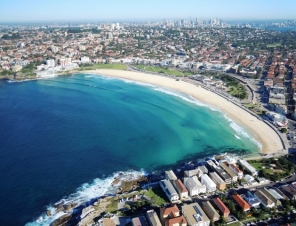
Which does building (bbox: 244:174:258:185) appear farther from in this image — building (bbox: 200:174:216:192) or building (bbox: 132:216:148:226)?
building (bbox: 132:216:148:226)

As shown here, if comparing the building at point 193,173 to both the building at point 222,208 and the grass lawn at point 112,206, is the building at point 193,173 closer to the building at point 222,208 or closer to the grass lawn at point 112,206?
the building at point 222,208

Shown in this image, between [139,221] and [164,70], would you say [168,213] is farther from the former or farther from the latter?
[164,70]

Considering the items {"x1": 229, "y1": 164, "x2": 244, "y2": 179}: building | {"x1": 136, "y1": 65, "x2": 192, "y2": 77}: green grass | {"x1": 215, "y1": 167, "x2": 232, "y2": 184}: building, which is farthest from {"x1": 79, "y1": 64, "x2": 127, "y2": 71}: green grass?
{"x1": 229, "y1": 164, "x2": 244, "y2": 179}: building

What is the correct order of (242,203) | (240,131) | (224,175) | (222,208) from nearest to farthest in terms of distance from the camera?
(222,208)
(242,203)
(224,175)
(240,131)

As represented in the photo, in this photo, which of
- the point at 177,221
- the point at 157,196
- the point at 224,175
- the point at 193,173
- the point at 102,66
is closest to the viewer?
the point at 177,221

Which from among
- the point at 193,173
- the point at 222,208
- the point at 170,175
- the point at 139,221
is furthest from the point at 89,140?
the point at 222,208

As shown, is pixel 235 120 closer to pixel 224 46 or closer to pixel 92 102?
pixel 92 102
